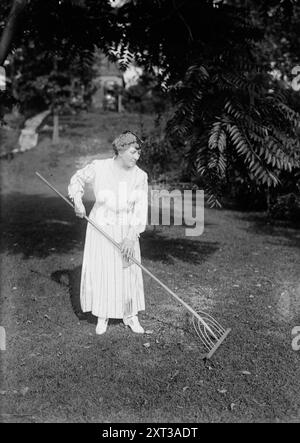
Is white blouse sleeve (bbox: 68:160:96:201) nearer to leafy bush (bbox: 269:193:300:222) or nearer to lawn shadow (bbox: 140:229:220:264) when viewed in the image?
lawn shadow (bbox: 140:229:220:264)

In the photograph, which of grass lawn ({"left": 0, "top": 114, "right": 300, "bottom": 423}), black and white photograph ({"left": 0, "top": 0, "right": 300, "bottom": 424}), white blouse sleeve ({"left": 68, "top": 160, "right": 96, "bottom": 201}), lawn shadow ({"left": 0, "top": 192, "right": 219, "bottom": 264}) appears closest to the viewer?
grass lawn ({"left": 0, "top": 114, "right": 300, "bottom": 423})

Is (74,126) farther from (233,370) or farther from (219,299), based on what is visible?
(233,370)

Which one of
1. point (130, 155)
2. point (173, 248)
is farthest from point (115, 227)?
point (173, 248)

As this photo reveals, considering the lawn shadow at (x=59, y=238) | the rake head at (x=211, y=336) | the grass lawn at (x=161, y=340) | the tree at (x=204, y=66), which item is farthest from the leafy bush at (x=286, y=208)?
the rake head at (x=211, y=336)

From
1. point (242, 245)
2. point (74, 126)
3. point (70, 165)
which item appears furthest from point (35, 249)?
point (74, 126)

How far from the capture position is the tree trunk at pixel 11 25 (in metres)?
5.57

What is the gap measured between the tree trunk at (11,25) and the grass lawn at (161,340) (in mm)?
3124

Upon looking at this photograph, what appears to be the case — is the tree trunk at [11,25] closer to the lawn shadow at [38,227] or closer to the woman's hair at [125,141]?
the woman's hair at [125,141]

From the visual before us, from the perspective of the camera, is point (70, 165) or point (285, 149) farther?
point (70, 165)

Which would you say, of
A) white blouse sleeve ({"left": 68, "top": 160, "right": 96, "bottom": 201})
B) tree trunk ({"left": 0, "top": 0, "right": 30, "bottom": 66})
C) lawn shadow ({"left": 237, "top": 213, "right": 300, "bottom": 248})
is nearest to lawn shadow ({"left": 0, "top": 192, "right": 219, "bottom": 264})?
lawn shadow ({"left": 237, "top": 213, "right": 300, "bottom": 248})

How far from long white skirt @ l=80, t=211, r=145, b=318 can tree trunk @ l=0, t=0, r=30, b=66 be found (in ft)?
6.89

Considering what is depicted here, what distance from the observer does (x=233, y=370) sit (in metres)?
5.04

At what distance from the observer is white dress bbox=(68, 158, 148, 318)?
554cm
